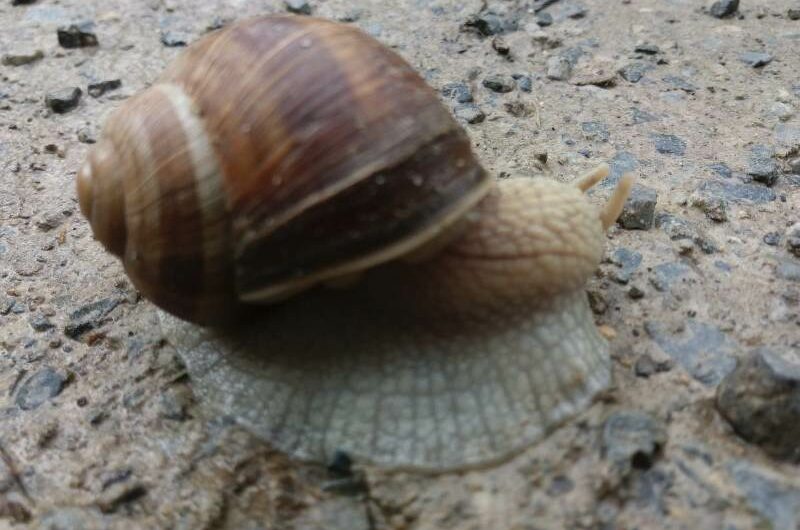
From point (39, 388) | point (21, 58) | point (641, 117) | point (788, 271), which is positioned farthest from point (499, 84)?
point (21, 58)

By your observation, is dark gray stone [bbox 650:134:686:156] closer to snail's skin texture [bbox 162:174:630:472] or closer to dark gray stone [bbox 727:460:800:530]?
snail's skin texture [bbox 162:174:630:472]

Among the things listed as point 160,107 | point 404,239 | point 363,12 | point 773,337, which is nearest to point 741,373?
point 773,337

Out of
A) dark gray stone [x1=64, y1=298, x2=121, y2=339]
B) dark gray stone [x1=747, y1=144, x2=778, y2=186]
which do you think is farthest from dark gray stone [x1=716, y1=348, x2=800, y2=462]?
dark gray stone [x1=64, y1=298, x2=121, y2=339]

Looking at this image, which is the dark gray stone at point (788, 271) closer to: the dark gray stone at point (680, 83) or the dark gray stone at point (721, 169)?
the dark gray stone at point (721, 169)

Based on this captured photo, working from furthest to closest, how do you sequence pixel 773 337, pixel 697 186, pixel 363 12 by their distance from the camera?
pixel 363 12 → pixel 697 186 → pixel 773 337

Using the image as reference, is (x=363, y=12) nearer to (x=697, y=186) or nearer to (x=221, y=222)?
(x=697, y=186)

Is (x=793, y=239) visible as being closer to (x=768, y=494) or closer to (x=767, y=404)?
(x=767, y=404)

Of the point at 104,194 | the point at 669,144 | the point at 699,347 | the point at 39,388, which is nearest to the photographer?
the point at 104,194
